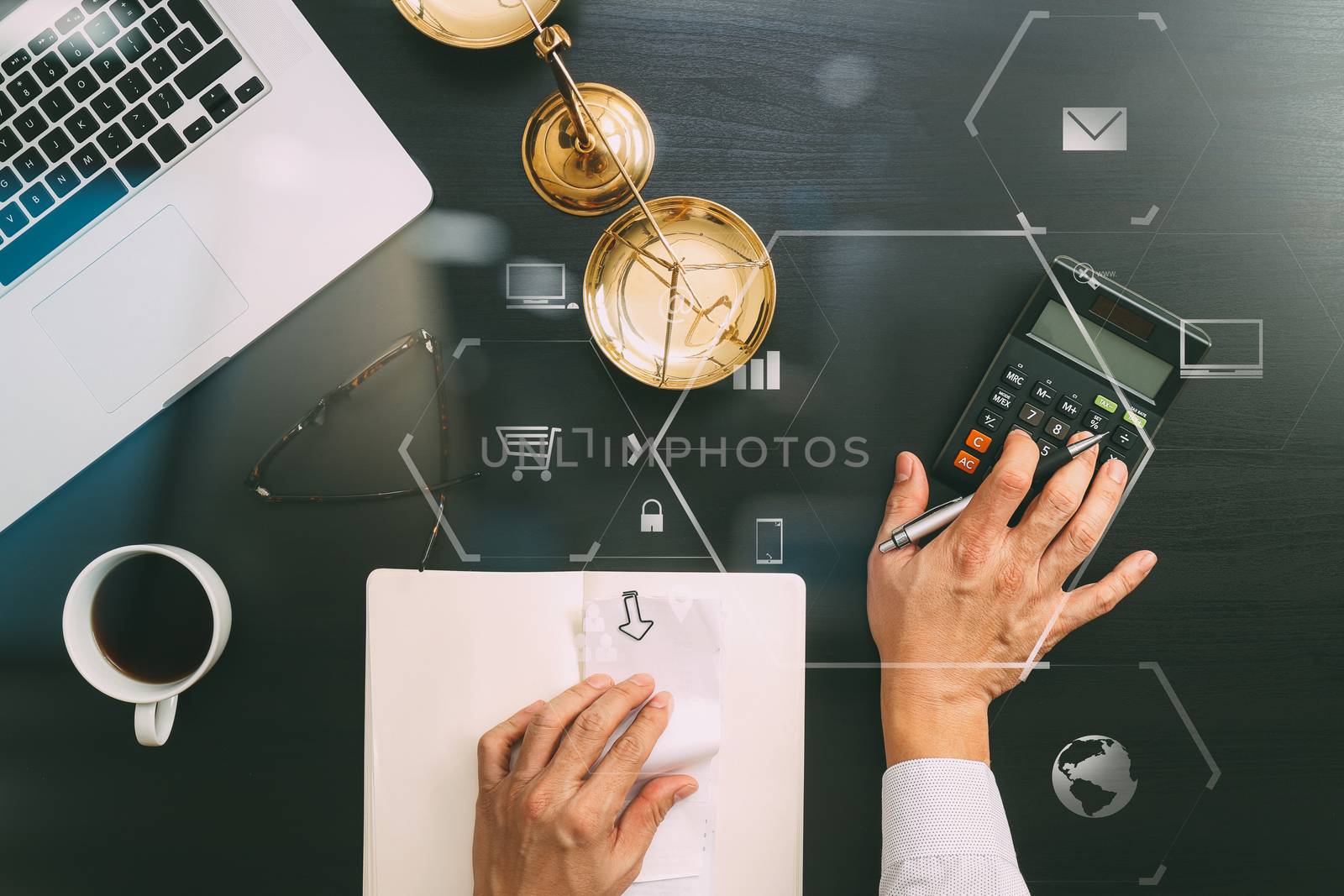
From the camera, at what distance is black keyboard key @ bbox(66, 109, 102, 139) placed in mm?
580

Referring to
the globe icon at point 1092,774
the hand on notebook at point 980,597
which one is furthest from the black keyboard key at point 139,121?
the globe icon at point 1092,774

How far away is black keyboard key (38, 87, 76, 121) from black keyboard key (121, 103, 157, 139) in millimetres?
43

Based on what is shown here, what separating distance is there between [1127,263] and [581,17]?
1.54 feet

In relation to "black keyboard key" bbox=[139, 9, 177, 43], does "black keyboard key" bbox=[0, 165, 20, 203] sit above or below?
below

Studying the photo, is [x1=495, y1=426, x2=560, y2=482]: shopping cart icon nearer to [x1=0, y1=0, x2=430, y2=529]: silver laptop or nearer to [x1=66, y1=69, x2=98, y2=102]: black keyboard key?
[x1=0, y1=0, x2=430, y2=529]: silver laptop

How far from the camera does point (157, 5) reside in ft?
1.89

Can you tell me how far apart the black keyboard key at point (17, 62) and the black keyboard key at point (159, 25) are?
0.09 metres

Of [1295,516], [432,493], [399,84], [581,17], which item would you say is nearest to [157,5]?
[399,84]

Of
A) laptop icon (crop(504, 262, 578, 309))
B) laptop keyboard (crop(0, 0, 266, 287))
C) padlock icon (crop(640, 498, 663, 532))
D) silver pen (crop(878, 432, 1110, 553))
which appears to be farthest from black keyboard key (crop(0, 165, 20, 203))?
silver pen (crop(878, 432, 1110, 553))

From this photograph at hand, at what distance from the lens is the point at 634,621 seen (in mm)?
597

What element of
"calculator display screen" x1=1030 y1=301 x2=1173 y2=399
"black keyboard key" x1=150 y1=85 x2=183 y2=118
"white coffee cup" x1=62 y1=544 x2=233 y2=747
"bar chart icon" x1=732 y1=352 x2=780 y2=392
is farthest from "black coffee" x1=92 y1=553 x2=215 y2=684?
"calculator display screen" x1=1030 y1=301 x2=1173 y2=399

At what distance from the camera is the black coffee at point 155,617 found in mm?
600

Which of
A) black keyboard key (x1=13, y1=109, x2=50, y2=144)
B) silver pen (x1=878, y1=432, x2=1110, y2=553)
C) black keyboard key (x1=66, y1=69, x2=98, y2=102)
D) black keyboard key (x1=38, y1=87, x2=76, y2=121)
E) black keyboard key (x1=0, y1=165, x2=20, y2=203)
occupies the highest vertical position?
black keyboard key (x1=66, y1=69, x2=98, y2=102)

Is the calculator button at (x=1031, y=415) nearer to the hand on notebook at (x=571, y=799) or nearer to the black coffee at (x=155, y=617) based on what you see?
the hand on notebook at (x=571, y=799)
